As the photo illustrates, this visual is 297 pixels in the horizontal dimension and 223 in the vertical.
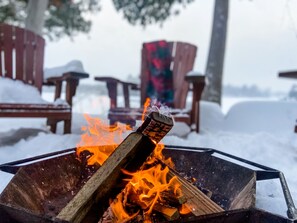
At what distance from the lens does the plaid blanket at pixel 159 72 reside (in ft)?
13.5

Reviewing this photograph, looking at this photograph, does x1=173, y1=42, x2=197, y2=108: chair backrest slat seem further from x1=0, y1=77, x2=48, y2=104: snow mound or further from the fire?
the fire

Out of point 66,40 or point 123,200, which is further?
point 66,40

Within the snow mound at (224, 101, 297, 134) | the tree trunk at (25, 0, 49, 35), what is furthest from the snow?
the tree trunk at (25, 0, 49, 35)

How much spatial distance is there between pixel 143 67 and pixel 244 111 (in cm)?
216

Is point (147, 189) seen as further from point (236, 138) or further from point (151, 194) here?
point (236, 138)

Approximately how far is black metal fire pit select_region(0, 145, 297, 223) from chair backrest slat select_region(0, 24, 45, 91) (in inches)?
86.6

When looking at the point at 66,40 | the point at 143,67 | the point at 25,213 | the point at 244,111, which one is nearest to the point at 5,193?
the point at 25,213

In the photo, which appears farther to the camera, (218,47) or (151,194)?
(218,47)

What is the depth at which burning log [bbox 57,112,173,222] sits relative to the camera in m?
1.00

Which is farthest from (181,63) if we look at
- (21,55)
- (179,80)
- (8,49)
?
(8,49)

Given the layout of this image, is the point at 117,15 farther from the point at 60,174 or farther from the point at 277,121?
the point at 60,174

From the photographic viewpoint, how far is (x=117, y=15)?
7242mm

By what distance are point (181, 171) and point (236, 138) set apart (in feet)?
7.37

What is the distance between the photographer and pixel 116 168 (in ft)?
3.57
